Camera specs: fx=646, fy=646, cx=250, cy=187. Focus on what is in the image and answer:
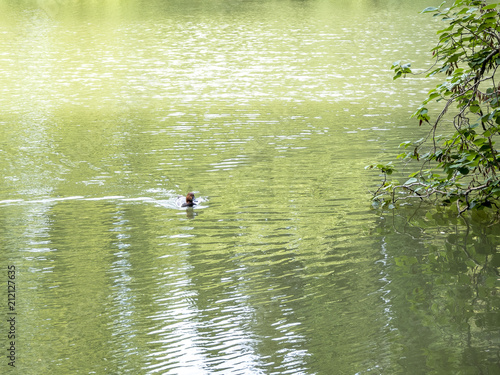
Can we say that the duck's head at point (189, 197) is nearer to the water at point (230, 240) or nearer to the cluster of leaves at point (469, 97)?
the water at point (230, 240)

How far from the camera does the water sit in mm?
5484

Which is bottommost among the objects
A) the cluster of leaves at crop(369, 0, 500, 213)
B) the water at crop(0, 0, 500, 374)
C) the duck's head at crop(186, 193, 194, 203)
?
the water at crop(0, 0, 500, 374)

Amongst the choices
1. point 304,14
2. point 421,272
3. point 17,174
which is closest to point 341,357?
point 421,272

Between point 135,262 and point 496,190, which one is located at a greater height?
point 496,190

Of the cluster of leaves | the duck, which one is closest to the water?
the duck

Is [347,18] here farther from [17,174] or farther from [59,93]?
[17,174]

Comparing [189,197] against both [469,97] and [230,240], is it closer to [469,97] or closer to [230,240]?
[230,240]

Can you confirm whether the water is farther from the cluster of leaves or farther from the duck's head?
the cluster of leaves

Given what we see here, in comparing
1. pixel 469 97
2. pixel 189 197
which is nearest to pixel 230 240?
pixel 189 197

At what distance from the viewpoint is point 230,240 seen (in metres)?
7.95

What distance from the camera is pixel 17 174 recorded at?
36.1 ft

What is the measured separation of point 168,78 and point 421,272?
1511 centimetres

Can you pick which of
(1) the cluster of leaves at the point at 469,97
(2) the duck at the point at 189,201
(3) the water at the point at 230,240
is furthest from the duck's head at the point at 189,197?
(1) the cluster of leaves at the point at 469,97

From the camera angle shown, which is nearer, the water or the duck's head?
the water
